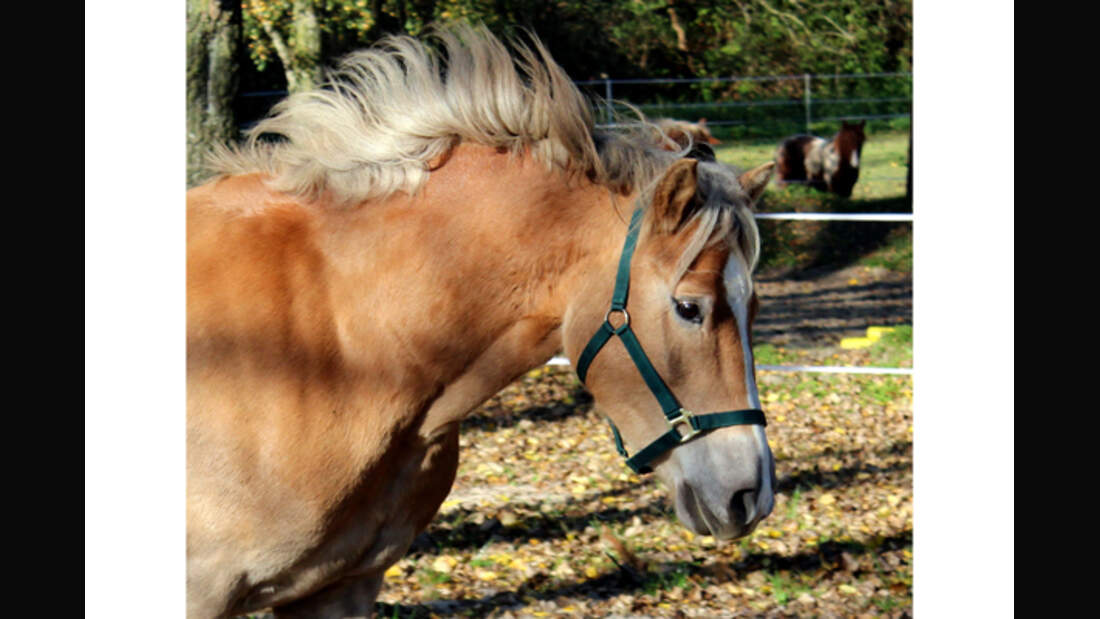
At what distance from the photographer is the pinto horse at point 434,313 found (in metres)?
2.54

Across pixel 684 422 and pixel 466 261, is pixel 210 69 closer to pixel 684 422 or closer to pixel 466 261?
pixel 466 261

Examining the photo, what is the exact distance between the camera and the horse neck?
2598 mm

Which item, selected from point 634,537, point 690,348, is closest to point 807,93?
point 634,537

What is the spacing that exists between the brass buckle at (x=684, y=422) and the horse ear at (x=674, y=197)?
0.45m

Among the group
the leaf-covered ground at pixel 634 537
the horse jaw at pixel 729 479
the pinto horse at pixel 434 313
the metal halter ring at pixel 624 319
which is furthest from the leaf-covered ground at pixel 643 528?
the metal halter ring at pixel 624 319

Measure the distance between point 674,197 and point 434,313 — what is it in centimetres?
67

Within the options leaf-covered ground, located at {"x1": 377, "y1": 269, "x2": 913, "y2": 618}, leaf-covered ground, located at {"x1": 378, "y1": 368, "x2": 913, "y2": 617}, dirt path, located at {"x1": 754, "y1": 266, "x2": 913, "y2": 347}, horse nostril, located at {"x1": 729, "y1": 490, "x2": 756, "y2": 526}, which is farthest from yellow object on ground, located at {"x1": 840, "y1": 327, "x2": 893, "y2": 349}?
horse nostril, located at {"x1": 729, "y1": 490, "x2": 756, "y2": 526}

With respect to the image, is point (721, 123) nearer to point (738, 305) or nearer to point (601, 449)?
point (601, 449)

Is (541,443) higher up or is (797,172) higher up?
(797,172)

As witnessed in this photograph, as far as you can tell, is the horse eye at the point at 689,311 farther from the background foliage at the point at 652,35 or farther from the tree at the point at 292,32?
the tree at the point at 292,32

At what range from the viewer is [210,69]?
5633 mm
